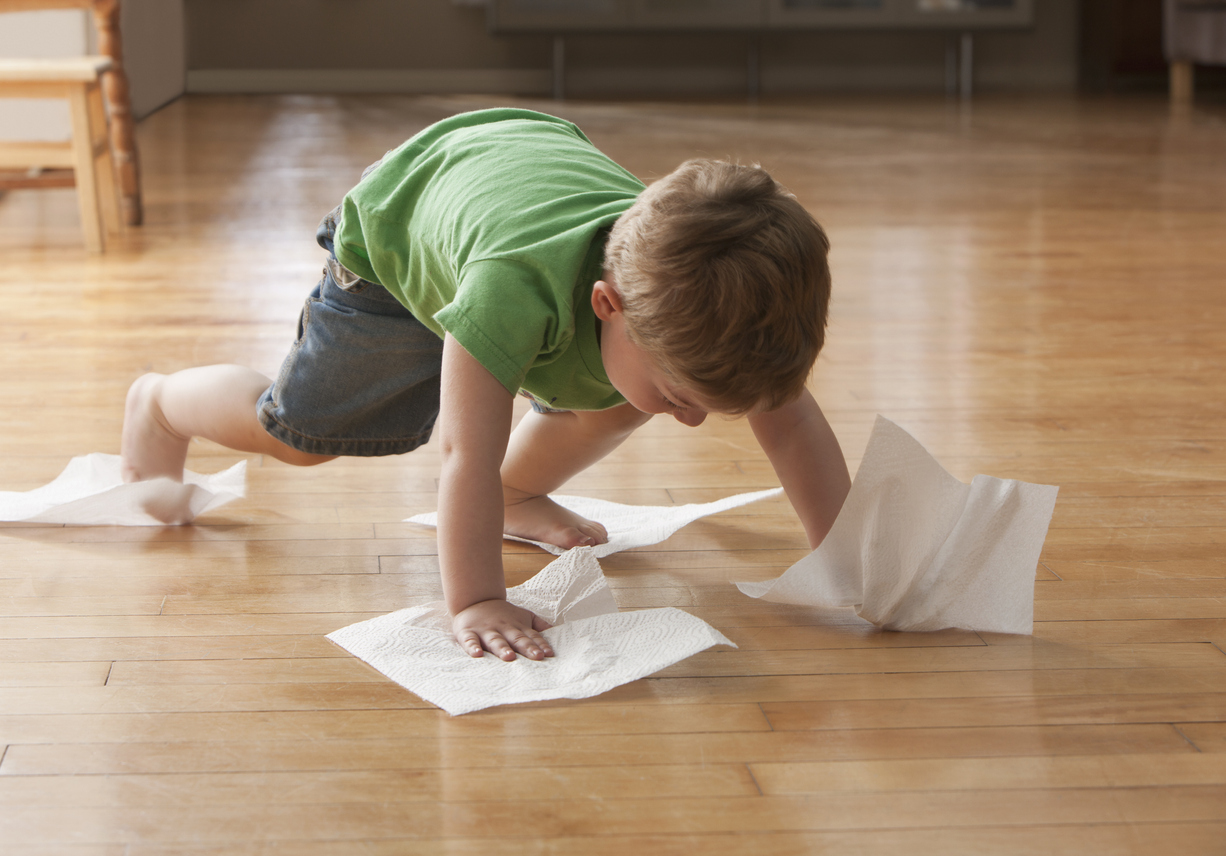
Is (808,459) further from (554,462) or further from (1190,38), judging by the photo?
(1190,38)

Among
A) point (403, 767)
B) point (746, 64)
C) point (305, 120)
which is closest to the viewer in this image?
point (403, 767)

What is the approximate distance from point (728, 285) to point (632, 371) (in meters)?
0.10

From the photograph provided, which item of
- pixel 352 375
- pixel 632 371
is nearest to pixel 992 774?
pixel 632 371

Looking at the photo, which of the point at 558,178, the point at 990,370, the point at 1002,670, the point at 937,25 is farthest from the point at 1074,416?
the point at 937,25

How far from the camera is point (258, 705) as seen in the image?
731mm

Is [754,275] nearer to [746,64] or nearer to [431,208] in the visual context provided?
[431,208]

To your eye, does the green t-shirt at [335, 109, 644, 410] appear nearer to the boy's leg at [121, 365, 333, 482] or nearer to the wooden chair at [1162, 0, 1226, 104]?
the boy's leg at [121, 365, 333, 482]

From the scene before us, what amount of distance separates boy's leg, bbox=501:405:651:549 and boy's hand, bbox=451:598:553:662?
17 cm

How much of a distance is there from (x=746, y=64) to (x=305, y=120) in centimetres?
234

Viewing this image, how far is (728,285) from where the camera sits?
0.69 meters

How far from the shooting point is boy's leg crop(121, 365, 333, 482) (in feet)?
3.42

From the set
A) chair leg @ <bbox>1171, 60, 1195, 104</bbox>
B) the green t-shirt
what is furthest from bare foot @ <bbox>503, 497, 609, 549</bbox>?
chair leg @ <bbox>1171, 60, 1195, 104</bbox>

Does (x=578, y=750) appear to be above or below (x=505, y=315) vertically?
below

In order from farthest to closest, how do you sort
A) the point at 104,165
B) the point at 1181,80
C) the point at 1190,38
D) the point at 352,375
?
the point at 1181,80 → the point at 1190,38 → the point at 104,165 → the point at 352,375
